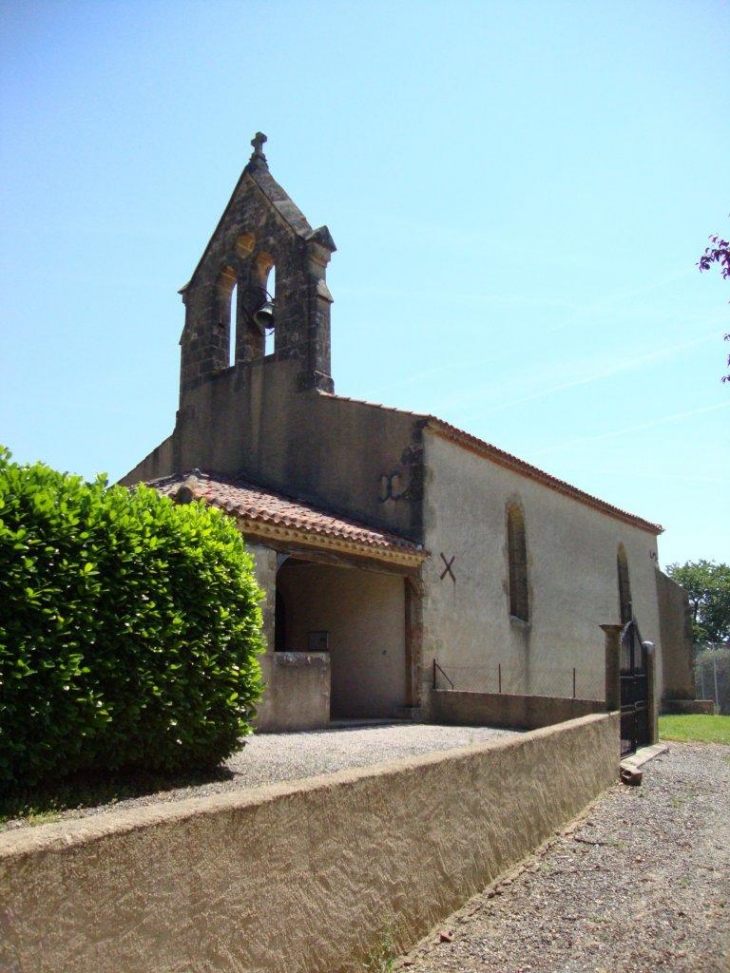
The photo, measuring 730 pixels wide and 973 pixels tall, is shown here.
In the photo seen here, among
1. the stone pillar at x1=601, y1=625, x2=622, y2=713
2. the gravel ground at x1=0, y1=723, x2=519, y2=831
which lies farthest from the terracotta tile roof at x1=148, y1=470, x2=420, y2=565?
the stone pillar at x1=601, y1=625, x2=622, y2=713

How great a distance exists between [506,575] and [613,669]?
17.8 ft

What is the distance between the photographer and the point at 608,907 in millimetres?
5555

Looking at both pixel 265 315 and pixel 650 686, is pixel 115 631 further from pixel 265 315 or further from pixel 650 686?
pixel 265 315

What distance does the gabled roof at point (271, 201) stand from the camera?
15461 mm

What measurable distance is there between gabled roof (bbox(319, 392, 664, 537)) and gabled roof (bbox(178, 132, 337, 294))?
2952mm

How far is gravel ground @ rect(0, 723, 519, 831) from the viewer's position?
6.16 metres

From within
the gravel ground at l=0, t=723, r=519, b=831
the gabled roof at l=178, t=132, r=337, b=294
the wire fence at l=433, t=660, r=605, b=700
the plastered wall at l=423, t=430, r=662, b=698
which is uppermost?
the gabled roof at l=178, t=132, r=337, b=294

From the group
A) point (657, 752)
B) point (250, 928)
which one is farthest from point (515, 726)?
point (250, 928)

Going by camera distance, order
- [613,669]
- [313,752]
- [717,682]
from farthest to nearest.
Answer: [717,682] < [613,669] < [313,752]

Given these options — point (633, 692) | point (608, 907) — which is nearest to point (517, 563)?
point (633, 692)

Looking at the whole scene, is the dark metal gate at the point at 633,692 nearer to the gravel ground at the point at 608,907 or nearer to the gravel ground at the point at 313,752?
the gravel ground at the point at 313,752

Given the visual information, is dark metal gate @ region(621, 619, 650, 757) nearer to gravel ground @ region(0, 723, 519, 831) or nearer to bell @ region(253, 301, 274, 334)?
gravel ground @ region(0, 723, 519, 831)

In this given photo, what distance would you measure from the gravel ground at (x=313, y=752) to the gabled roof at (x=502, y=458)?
4931 mm

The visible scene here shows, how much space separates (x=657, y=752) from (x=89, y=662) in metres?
9.34
